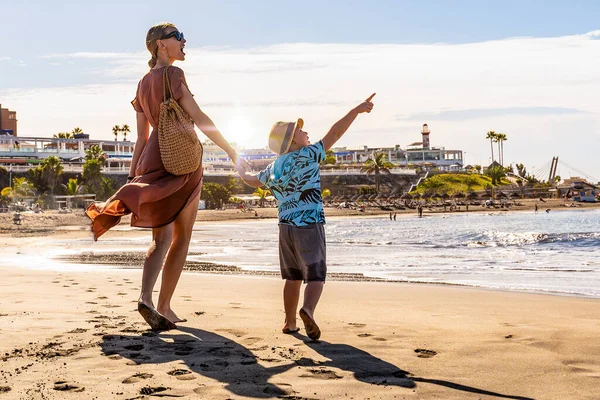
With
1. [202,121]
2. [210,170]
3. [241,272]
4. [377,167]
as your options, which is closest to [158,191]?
[202,121]

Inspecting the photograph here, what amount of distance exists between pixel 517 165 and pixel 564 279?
486 feet

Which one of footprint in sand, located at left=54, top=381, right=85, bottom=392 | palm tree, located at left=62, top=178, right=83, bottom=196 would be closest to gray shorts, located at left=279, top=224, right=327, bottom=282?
footprint in sand, located at left=54, top=381, right=85, bottom=392

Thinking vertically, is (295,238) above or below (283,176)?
below

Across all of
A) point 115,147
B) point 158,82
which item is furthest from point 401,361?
point 115,147

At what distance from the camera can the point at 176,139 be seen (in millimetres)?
4684

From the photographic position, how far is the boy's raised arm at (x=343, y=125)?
4773 mm

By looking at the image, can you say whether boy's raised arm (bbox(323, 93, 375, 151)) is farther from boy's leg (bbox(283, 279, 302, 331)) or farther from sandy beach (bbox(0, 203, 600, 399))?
sandy beach (bbox(0, 203, 600, 399))

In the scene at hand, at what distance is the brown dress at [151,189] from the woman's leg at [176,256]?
0.62 feet

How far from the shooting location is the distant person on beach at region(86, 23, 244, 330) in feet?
14.9

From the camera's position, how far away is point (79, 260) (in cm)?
1418

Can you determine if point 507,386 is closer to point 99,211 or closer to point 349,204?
point 99,211

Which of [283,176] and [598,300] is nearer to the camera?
[283,176]

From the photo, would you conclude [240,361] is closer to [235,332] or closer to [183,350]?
[183,350]

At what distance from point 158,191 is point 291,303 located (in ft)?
3.37
